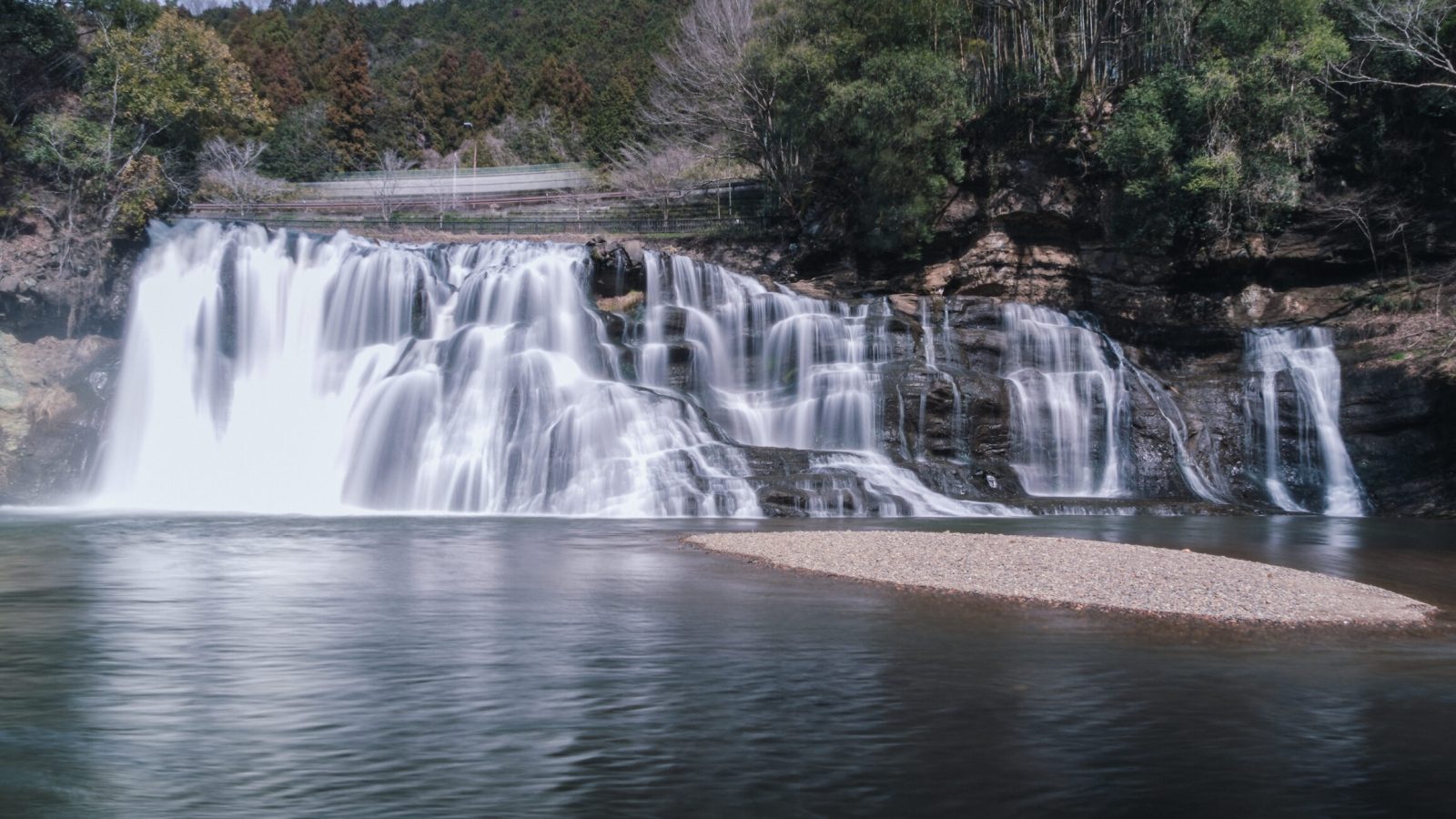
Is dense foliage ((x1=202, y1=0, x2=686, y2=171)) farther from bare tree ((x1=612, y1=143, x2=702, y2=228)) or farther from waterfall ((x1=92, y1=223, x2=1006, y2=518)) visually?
waterfall ((x1=92, y1=223, x2=1006, y2=518))

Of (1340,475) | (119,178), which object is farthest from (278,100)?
(1340,475)

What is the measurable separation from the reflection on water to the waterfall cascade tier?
1104cm

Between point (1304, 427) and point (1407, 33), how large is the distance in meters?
9.78

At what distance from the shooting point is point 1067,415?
29.3 metres

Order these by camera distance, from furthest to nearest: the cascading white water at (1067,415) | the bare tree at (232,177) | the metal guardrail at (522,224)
→ the bare tree at (232,177) < the metal guardrail at (522,224) < the cascading white water at (1067,415)

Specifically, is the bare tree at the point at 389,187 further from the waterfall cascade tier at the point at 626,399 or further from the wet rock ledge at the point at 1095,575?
the wet rock ledge at the point at 1095,575

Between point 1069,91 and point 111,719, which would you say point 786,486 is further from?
point 1069,91

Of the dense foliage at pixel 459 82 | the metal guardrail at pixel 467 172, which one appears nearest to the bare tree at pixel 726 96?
the dense foliage at pixel 459 82

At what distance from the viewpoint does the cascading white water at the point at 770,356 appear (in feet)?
95.8

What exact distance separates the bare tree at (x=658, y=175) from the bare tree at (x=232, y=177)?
57.1 ft

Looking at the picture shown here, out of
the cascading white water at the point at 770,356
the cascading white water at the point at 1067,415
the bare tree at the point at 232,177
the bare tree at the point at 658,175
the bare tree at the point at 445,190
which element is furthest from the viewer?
the bare tree at the point at 445,190

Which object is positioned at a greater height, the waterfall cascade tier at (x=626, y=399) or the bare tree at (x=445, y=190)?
the bare tree at (x=445, y=190)

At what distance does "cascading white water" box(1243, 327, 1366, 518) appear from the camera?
27656 millimetres

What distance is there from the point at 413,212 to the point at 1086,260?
33073mm
